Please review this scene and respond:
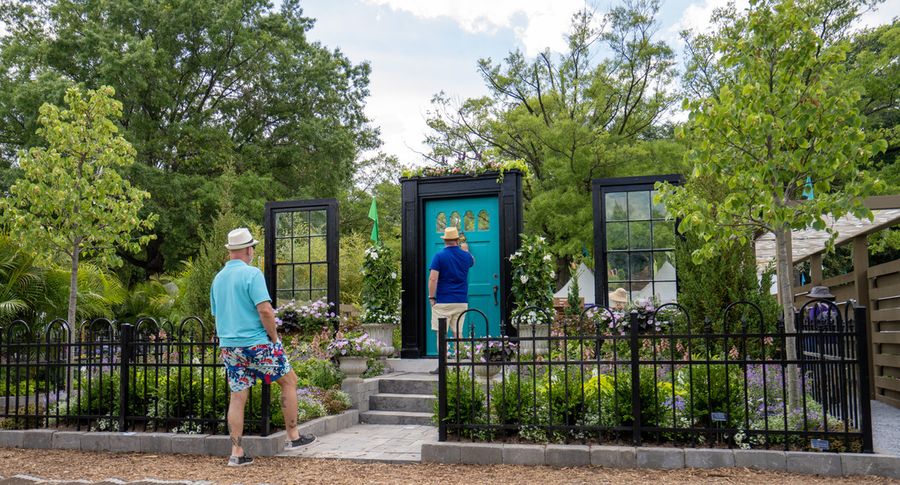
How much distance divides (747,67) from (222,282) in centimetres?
465

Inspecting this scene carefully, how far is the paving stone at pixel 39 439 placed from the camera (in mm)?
6203

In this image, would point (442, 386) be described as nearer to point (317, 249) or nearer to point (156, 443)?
point (156, 443)

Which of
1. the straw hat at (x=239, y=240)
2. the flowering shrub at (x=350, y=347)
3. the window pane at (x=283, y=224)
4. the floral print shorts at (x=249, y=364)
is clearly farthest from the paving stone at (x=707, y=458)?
the window pane at (x=283, y=224)

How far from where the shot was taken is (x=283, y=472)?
5.05 metres

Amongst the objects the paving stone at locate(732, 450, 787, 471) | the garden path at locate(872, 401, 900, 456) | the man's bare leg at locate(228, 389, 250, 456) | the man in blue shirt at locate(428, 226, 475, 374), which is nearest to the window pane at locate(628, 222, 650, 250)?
the man in blue shirt at locate(428, 226, 475, 374)

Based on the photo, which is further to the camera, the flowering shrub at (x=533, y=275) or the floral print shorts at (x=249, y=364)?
the flowering shrub at (x=533, y=275)

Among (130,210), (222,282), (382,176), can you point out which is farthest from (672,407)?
(382,176)

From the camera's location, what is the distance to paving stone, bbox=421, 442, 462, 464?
5208mm

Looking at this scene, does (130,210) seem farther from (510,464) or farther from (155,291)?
(155,291)

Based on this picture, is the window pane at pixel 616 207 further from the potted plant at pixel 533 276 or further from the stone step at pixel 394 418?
the stone step at pixel 394 418

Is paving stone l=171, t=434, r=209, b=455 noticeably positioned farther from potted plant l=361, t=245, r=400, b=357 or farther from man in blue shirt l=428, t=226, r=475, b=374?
potted plant l=361, t=245, r=400, b=357

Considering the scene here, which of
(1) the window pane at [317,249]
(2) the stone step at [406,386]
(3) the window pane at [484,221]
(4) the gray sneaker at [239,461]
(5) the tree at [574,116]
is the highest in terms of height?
(5) the tree at [574,116]

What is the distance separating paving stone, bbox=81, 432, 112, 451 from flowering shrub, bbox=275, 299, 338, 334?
146 inches

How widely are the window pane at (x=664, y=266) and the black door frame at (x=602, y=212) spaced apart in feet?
2.23
